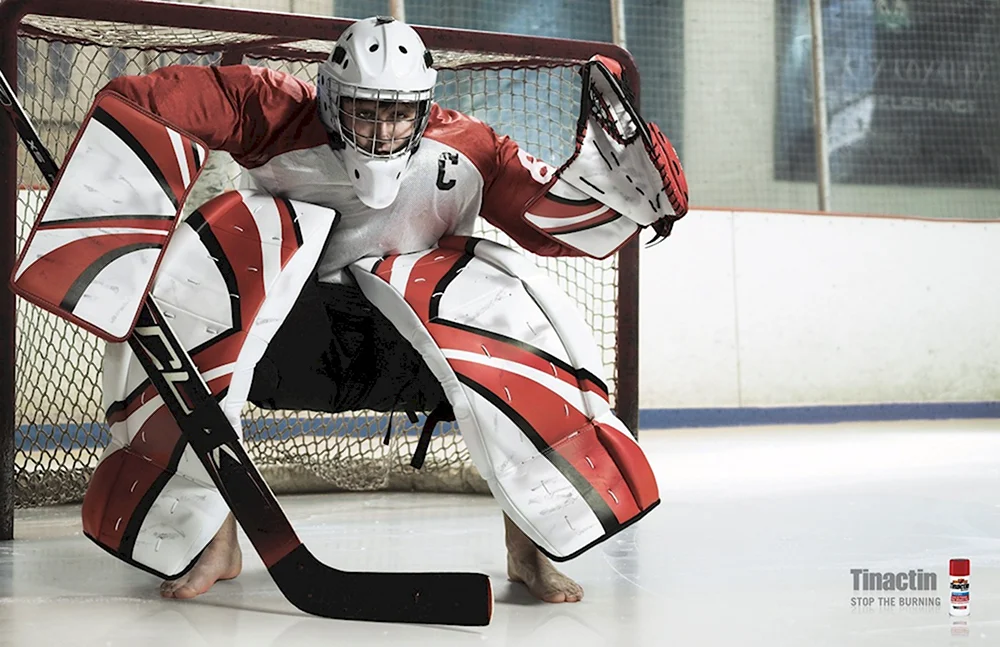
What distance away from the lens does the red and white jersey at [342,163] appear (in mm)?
2012

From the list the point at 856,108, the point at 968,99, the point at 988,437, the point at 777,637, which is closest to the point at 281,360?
the point at 777,637

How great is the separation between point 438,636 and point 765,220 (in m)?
3.94

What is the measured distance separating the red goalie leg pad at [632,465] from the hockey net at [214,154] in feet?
2.08

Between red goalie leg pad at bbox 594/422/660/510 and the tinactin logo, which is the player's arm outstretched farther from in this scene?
the tinactin logo

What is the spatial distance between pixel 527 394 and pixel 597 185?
1.32 feet

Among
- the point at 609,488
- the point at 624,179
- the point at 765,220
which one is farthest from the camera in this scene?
the point at 765,220

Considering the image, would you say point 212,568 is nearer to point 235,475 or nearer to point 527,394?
point 235,475

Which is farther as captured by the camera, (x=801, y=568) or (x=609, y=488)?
(x=801, y=568)

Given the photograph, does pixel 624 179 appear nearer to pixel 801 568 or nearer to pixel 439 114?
pixel 439 114

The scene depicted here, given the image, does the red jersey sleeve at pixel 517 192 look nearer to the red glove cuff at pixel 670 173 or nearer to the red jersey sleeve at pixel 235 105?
the red glove cuff at pixel 670 173

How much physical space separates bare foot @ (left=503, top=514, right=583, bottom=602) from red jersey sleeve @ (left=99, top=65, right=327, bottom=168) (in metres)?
0.74

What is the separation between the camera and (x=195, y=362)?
6.30 feet

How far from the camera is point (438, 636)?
68.4 inches

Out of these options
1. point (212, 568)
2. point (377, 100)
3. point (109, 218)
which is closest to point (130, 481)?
point (212, 568)
